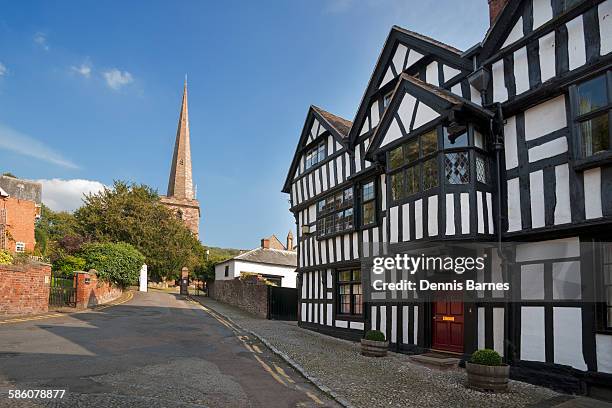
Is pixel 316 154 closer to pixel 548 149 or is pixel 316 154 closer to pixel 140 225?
pixel 548 149

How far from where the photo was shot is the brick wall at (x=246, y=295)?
23.6 metres

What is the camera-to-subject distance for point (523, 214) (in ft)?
29.0

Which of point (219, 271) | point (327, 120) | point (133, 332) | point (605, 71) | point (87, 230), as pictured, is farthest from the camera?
point (87, 230)

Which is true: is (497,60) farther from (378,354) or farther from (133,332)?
(133,332)

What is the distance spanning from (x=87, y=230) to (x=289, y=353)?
3760 centimetres

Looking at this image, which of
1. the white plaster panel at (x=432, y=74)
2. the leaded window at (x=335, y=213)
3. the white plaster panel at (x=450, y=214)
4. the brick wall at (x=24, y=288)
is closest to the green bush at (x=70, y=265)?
the brick wall at (x=24, y=288)

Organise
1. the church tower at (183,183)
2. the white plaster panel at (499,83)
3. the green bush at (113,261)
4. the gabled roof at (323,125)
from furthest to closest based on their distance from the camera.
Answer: the church tower at (183,183) → the green bush at (113,261) → the gabled roof at (323,125) → the white plaster panel at (499,83)

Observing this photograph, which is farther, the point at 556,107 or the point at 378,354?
the point at 378,354

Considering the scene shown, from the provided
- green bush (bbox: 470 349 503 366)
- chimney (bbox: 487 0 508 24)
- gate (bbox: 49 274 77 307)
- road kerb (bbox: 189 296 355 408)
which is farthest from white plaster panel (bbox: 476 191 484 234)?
gate (bbox: 49 274 77 307)

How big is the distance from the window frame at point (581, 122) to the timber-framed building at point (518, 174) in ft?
0.06

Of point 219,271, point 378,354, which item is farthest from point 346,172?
point 219,271

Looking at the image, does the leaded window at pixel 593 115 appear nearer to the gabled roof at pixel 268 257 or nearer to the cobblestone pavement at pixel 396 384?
the cobblestone pavement at pixel 396 384

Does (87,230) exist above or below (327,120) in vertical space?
below

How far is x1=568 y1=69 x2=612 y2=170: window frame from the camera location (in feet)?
23.8
